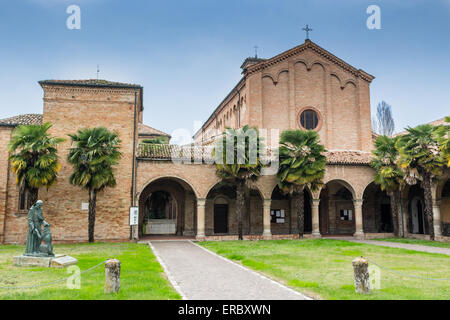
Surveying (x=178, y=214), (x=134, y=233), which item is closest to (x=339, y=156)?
(x=178, y=214)

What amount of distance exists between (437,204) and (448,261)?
9680mm

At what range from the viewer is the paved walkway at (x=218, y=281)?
7715mm

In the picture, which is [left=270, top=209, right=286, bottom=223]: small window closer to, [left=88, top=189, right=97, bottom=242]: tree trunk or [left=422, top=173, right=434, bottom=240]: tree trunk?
[left=422, top=173, right=434, bottom=240]: tree trunk

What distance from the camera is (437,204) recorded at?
21.8 metres

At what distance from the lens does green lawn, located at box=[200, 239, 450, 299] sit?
7.97 m

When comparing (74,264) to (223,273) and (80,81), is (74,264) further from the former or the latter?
(80,81)

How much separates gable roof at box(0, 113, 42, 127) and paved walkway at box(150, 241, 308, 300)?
12.8 m

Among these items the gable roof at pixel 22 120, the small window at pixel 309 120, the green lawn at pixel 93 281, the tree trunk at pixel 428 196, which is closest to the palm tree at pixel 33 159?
the gable roof at pixel 22 120

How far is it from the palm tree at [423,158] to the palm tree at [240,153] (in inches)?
333

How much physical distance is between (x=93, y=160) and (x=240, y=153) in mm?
7911

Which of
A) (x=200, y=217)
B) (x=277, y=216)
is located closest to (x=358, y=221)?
(x=277, y=216)

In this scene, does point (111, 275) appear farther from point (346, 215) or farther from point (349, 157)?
point (346, 215)

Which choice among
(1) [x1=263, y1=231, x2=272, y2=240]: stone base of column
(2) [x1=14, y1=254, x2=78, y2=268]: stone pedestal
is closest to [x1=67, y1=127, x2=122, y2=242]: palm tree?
(2) [x1=14, y1=254, x2=78, y2=268]: stone pedestal

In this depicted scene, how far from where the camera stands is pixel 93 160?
18891mm
